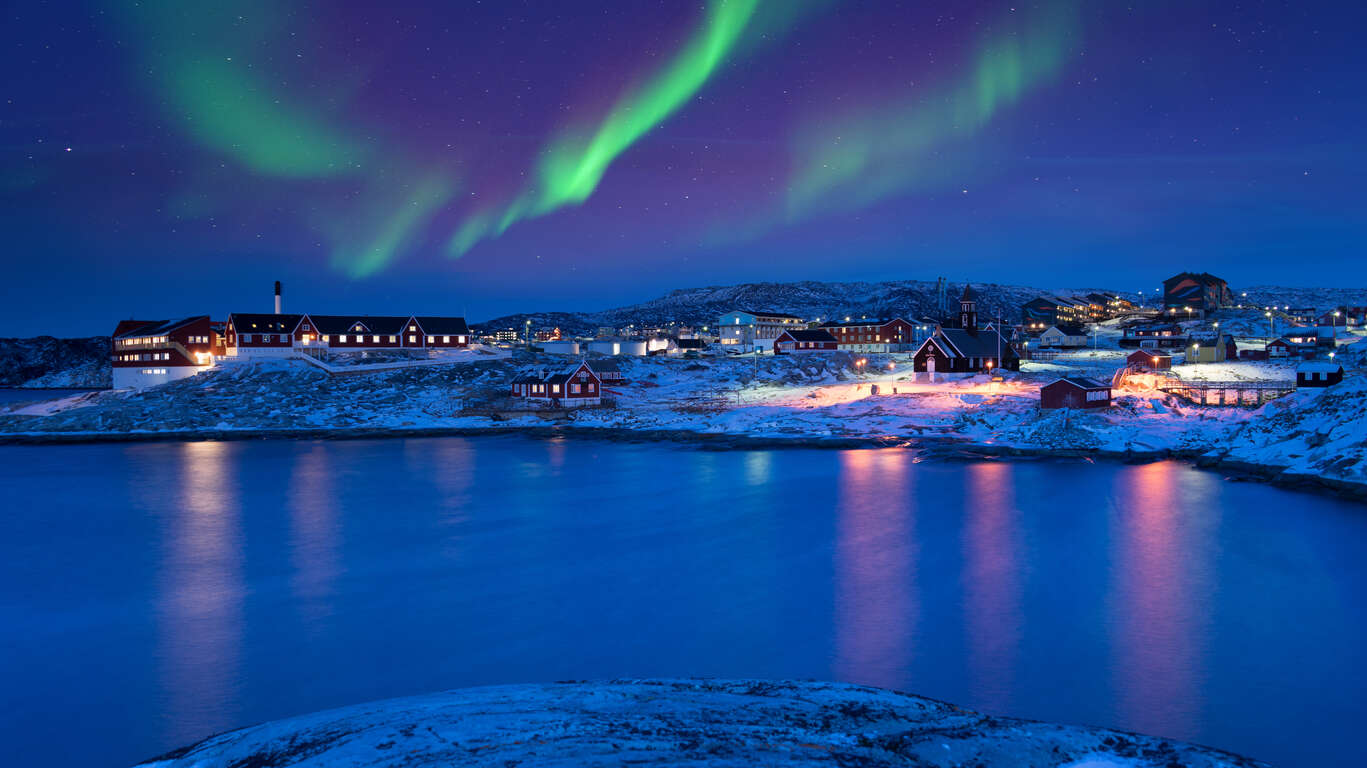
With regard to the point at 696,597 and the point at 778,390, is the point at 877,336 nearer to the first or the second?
the point at 778,390

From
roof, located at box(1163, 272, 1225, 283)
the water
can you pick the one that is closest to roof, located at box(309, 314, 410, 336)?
the water

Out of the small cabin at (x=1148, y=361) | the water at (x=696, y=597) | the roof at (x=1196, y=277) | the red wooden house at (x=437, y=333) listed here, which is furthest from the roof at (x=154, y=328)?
the roof at (x=1196, y=277)

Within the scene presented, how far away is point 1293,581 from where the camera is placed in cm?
2030

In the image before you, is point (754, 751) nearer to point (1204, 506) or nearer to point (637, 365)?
point (1204, 506)

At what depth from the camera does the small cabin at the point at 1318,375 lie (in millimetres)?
51375

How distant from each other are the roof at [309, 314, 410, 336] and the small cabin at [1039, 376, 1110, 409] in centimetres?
6404

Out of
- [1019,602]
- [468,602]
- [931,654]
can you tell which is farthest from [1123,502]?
[468,602]

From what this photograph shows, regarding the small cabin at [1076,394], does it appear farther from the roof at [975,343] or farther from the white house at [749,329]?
the white house at [749,329]

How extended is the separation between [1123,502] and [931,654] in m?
20.3

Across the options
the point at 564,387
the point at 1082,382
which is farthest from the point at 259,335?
the point at 1082,382

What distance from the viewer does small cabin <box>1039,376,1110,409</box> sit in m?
48.8

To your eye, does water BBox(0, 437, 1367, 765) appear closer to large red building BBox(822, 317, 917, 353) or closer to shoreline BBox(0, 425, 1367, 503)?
shoreline BBox(0, 425, 1367, 503)

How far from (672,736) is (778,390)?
6226 cm

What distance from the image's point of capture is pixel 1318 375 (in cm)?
5191
